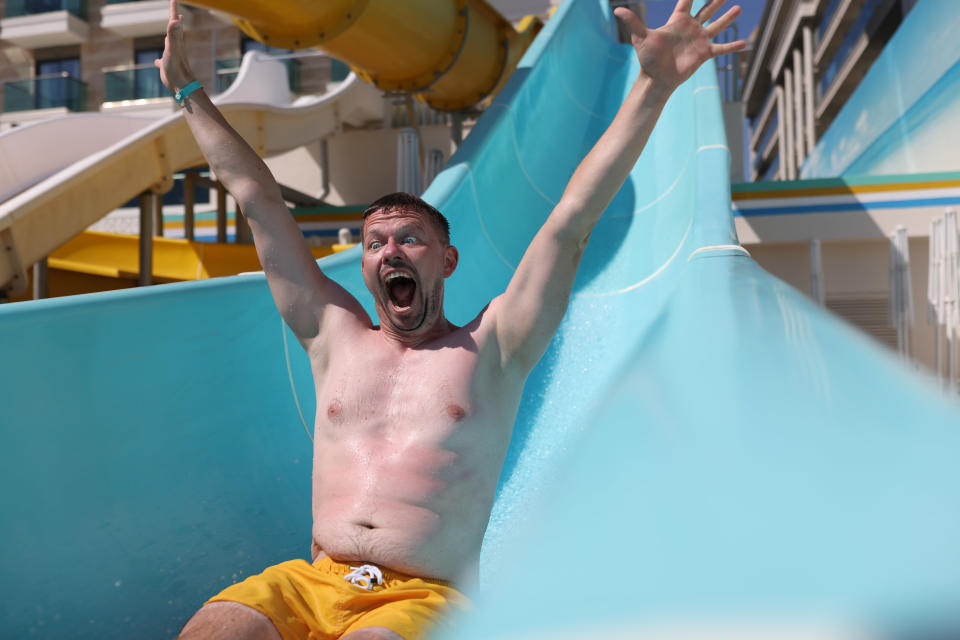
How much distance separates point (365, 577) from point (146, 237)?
12.6 ft

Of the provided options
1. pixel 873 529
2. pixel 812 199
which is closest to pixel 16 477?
pixel 873 529

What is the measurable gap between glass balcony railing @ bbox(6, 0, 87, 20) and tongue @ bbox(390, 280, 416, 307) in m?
14.4

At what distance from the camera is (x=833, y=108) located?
46.4 feet

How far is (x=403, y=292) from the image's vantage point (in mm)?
1377

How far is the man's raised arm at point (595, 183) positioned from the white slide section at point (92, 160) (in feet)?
9.23

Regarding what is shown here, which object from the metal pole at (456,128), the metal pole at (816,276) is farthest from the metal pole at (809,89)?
the metal pole at (456,128)

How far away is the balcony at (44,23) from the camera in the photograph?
12914mm

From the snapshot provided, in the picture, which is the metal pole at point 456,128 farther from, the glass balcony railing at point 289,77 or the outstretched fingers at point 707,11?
the glass balcony railing at point 289,77

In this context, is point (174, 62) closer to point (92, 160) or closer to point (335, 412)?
point (335, 412)

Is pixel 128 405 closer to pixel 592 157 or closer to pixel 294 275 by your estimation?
pixel 294 275

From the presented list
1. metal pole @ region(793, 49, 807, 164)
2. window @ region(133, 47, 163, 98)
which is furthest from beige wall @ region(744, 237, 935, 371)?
window @ region(133, 47, 163, 98)

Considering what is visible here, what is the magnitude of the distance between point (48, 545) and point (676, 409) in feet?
3.64

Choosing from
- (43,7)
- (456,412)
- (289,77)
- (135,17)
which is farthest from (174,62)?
(43,7)

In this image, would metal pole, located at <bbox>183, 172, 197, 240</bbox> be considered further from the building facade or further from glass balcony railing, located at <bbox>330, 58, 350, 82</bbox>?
the building facade
